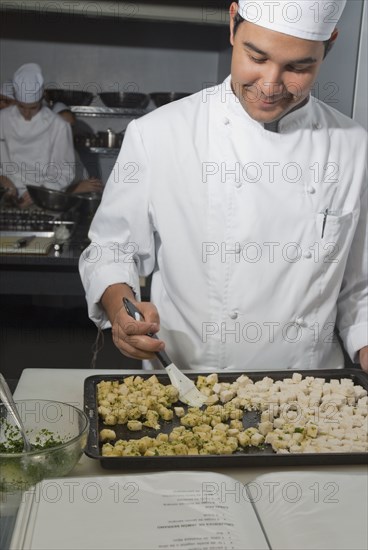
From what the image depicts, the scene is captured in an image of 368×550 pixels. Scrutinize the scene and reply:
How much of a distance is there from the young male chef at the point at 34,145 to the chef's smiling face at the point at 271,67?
3128 millimetres

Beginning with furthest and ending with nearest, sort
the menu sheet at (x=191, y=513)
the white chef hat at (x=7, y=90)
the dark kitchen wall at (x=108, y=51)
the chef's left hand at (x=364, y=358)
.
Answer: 1. the dark kitchen wall at (x=108, y=51)
2. the white chef hat at (x=7, y=90)
3. the chef's left hand at (x=364, y=358)
4. the menu sheet at (x=191, y=513)

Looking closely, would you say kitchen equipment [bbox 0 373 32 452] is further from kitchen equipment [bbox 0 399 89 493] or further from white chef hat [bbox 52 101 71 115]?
white chef hat [bbox 52 101 71 115]

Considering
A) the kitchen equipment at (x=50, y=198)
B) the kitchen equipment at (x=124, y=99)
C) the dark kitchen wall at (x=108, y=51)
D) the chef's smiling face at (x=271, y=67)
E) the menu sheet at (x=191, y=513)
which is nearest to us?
the menu sheet at (x=191, y=513)

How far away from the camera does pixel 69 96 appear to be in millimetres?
4414

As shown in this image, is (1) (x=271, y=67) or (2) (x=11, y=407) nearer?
(2) (x=11, y=407)

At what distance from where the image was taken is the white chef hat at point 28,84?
429 centimetres

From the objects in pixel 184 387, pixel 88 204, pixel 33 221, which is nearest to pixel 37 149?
pixel 88 204

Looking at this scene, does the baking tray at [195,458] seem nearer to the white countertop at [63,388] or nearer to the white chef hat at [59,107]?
the white countertop at [63,388]

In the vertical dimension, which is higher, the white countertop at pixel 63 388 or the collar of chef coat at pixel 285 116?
the collar of chef coat at pixel 285 116

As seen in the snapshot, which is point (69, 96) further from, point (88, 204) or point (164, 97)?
point (88, 204)

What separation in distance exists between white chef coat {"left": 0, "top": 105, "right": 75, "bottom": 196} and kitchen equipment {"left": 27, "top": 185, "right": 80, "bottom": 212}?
32.6 inches

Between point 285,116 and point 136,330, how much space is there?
614 millimetres

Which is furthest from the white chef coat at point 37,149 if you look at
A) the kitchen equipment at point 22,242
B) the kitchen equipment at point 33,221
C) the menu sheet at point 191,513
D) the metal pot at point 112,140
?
the menu sheet at point 191,513

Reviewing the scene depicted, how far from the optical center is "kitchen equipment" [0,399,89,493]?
907 millimetres
